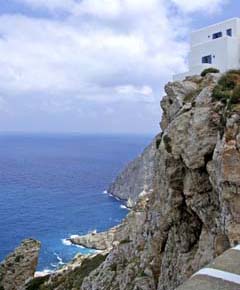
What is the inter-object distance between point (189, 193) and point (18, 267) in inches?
1248

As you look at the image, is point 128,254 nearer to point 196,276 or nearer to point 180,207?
point 180,207

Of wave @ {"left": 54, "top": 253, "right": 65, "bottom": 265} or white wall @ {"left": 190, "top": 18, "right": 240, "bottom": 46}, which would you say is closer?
white wall @ {"left": 190, "top": 18, "right": 240, "bottom": 46}

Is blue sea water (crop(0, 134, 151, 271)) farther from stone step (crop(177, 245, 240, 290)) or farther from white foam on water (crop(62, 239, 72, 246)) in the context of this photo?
stone step (crop(177, 245, 240, 290))

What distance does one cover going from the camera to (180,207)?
2008cm

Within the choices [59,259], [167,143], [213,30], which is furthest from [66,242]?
[167,143]

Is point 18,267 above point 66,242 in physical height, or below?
above

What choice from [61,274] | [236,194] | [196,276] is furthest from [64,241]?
[196,276]

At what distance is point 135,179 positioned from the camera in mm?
146125

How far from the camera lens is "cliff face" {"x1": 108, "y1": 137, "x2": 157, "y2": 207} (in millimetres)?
139375

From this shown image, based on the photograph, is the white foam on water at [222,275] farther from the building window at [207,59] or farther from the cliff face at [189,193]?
the building window at [207,59]

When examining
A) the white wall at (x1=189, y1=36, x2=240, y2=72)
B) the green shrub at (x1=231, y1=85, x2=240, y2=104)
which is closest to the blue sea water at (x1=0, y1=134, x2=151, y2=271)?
the white wall at (x1=189, y1=36, x2=240, y2=72)

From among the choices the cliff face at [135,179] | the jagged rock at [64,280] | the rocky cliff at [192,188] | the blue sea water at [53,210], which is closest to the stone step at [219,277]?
the rocky cliff at [192,188]

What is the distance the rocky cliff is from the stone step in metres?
8.95

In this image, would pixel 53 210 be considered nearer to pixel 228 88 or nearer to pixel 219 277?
pixel 228 88
